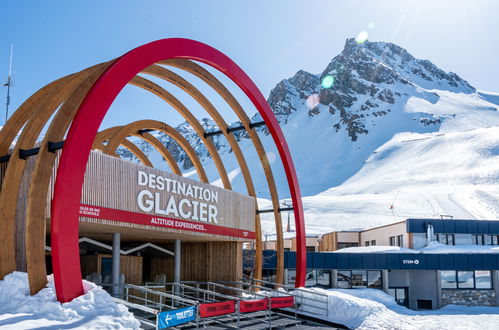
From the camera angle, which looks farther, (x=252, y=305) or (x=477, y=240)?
(x=477, y=240)

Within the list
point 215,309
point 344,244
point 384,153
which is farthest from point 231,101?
point 384,153

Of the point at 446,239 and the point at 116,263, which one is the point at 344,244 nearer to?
the point at 446,239

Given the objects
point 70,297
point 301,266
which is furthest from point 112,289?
point 301,266

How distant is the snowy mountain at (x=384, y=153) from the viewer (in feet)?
286

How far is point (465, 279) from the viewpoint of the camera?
3347 cm

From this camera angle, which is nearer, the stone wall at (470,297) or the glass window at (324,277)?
the stone wall at (470,297)

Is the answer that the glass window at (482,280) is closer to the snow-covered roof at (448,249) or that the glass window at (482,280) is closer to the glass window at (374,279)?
the snow-covered roof at (448,249)

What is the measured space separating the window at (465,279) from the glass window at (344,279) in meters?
5.49

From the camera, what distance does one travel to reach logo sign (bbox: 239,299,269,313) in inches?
638

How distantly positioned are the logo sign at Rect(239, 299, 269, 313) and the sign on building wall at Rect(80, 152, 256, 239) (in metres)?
3.44

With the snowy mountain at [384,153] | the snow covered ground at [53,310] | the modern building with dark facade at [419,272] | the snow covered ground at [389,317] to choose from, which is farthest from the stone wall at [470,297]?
the snowy mountain at [384,153]

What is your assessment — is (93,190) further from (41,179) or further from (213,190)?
(213,190)

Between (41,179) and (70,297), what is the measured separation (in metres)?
2.72

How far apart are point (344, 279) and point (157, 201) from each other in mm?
20146
